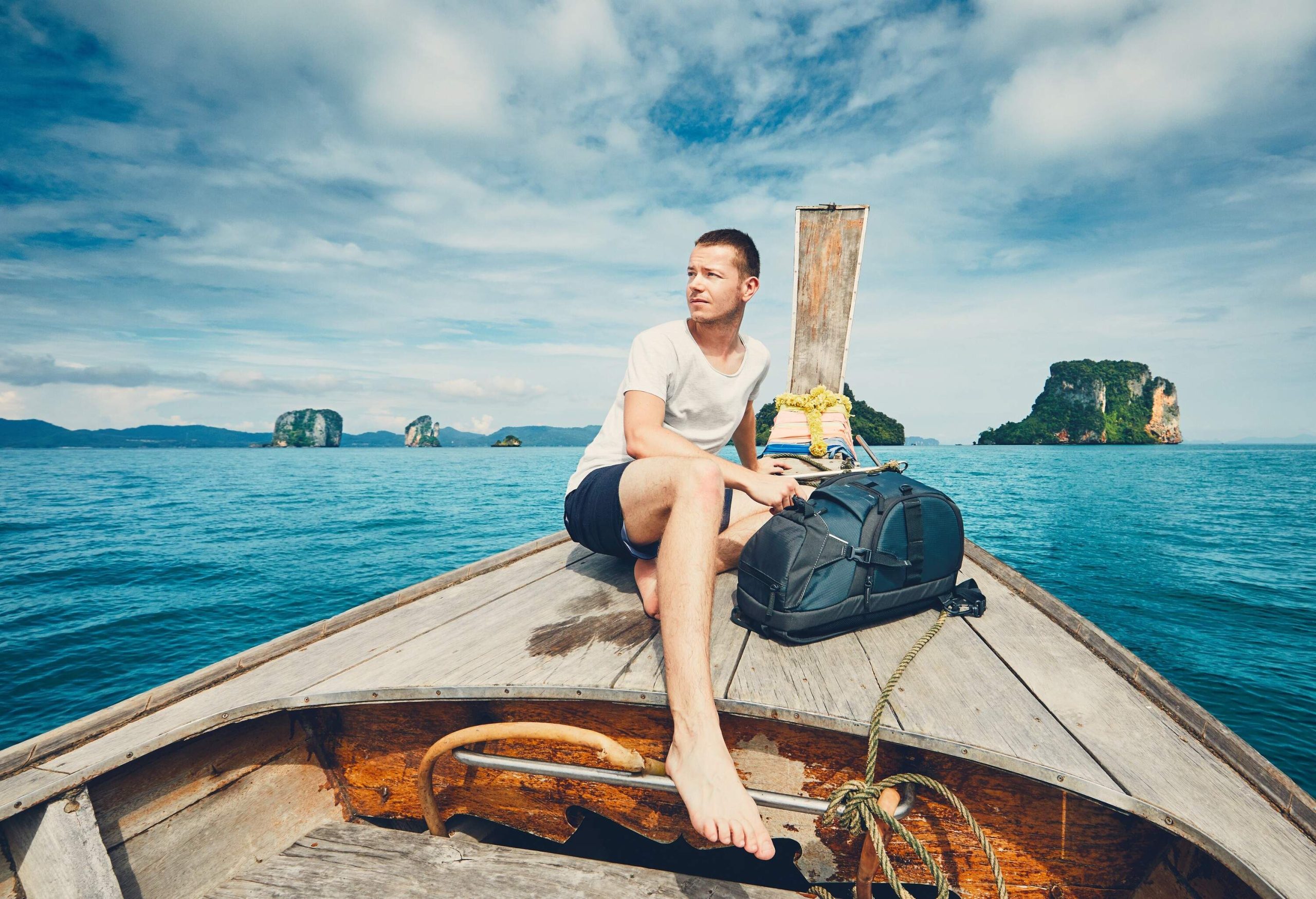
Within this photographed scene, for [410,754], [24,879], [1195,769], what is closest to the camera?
[24,879]

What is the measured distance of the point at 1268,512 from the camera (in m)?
21.5

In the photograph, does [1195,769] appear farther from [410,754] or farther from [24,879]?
[24,879]

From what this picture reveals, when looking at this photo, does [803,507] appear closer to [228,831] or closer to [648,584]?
[648,584]

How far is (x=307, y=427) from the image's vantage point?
158m

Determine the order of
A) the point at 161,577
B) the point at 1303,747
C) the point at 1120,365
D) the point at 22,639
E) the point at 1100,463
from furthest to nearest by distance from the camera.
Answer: the point at 1120,365, the point at 1100,463, the point at 161,577, the point at 22,639, the point at 1303,747

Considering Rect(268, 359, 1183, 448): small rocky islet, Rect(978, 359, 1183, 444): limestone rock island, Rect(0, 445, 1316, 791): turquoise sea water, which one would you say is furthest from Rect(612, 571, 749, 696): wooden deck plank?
Rect(978, 359, 1183, 444): limestone rock island

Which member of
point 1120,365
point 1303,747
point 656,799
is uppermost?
point 1120,365

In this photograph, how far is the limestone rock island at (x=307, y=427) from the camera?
158 meters

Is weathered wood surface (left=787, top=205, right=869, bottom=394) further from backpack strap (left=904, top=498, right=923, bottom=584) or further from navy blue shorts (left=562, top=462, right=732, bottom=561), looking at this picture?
navy blue shorts (left=562, top=462, right=732, bottom=561)

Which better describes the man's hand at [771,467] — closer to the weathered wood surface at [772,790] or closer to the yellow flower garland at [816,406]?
the yellow flower garland at [816,406]

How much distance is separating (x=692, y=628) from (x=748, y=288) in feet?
5.87

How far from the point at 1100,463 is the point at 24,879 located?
2694 inches

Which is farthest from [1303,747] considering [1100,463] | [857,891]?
[1100,463]

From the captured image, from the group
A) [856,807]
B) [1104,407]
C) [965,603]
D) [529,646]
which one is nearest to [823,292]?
[965,603]
